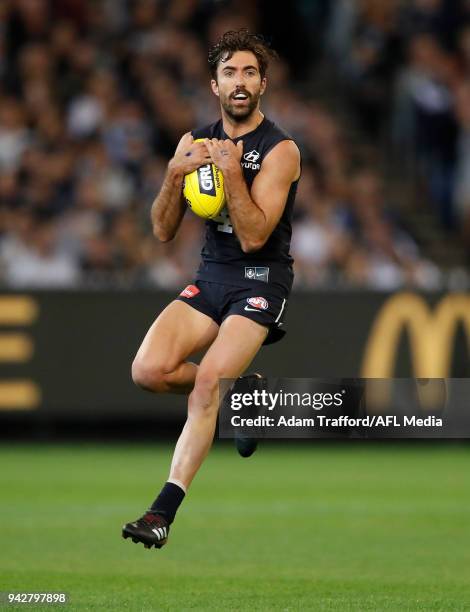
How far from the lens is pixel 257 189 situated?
8.06m

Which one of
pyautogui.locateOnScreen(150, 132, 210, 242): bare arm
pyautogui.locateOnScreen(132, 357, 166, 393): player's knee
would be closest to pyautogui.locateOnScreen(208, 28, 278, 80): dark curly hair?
pyautogui.locateOnScreen(150, 132, 210, 242): bare arm

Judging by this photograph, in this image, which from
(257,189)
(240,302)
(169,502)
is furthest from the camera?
(240,302)

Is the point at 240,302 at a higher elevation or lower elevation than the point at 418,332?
lower

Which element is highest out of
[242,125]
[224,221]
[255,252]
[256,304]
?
[242,125]

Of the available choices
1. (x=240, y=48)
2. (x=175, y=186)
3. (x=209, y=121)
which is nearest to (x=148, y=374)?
(x=175, y=186)

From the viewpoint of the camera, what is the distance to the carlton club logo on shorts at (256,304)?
822cm

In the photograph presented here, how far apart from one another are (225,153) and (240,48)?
0.61 m

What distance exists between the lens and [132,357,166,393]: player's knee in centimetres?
812

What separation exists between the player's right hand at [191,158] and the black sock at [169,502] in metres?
1.69

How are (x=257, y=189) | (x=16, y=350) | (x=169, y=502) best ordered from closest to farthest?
(x=169, y=502), (x=257, y=189), (x=16, y=350)

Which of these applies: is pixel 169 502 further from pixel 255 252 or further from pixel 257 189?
pixel 257 189

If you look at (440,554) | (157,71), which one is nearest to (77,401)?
(157,71)

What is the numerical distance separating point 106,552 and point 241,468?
5271mm

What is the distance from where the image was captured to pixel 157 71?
59.2 feet
